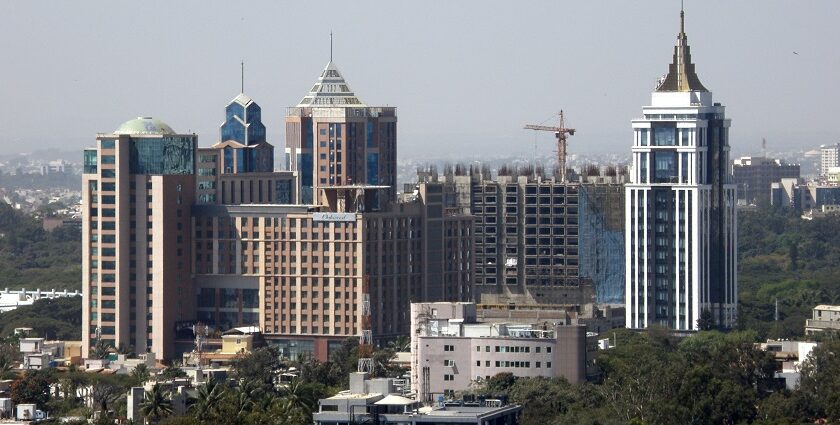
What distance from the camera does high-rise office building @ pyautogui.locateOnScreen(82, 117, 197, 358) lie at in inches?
5271

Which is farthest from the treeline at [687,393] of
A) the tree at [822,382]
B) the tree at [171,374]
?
the tree at [171,374]

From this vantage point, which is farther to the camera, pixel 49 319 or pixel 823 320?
pixel 49 319

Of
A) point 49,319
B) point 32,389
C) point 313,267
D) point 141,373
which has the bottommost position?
point 32,389

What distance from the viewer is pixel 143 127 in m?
136

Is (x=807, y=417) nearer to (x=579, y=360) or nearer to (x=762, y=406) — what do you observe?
(x=762, y=406)

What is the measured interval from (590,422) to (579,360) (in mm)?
12392

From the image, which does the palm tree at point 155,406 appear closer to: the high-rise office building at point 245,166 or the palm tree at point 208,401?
the palm tree at point 208,401

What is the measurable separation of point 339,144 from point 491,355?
50.7 m

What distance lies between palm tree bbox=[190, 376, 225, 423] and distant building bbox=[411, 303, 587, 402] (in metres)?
8.26

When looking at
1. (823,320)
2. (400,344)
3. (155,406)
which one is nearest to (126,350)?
(400,344)

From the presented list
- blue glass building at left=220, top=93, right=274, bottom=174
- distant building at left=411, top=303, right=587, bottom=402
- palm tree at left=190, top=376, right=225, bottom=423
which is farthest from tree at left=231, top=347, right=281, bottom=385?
blue glass building at left=220, top=93, right=274, bottom=174

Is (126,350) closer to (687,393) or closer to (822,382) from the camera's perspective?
(822,382)

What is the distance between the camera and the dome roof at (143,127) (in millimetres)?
136000

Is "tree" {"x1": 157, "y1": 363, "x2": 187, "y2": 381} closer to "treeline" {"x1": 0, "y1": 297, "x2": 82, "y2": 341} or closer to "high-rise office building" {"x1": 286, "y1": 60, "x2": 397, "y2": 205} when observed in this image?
"treeline" {"x1": 0, "y1": 297, "x2": 82, "y2": 341}
